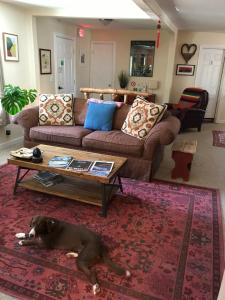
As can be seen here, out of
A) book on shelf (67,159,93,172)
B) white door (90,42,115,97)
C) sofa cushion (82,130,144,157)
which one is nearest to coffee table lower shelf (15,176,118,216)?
book on shelf (67,159,93,172)

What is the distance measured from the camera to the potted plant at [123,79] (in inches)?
277

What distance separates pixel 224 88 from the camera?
6707 millimetres

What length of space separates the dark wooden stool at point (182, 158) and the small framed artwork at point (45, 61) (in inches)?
117

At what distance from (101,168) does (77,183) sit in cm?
50

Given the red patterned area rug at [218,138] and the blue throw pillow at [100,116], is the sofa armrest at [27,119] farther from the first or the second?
the red patterned area rug at [218,138]

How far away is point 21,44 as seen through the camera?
4.22 m

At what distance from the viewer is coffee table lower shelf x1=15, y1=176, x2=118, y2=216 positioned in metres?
2.46

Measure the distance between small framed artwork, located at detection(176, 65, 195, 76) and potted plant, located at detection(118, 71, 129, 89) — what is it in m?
1.38

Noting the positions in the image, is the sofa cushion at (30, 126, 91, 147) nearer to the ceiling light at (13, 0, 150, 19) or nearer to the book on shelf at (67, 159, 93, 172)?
the book on shelf at (67, 159, 93, 172)

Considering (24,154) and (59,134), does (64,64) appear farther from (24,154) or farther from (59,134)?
(24,154)

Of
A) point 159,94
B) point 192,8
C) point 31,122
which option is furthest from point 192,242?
point 159,94

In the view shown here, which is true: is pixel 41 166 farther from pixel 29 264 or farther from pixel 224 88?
pixel 224 88

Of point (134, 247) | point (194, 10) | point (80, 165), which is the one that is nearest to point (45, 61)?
point (194, 10)

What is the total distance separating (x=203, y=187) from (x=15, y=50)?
138 inches
